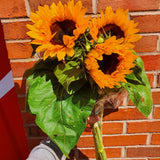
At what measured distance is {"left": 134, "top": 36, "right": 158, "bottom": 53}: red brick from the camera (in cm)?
82

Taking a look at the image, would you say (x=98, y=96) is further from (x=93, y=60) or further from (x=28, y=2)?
(x=28, y=2)

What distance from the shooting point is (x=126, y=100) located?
0.97m

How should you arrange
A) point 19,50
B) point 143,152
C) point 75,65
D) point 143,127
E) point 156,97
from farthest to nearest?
point 143,152, point 143,127, point 156,97, point 19,50, point 75,65

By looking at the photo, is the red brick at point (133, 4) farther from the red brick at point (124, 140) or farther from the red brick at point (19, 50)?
the red brick at point (124, 140)

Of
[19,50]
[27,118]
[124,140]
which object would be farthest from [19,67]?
[124,140]

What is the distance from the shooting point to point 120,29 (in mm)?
542

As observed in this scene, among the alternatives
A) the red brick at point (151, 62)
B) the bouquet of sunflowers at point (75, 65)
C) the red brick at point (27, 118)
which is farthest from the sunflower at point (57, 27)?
the red brick at point (27, 118)

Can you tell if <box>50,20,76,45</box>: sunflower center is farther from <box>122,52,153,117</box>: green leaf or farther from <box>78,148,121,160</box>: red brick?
<box>78,148,121,160</box>: red brick

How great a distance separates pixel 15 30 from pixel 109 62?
1.62 ft

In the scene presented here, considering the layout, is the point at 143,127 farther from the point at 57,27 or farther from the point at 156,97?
the point at 57,27

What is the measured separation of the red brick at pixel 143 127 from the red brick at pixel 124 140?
5 cm

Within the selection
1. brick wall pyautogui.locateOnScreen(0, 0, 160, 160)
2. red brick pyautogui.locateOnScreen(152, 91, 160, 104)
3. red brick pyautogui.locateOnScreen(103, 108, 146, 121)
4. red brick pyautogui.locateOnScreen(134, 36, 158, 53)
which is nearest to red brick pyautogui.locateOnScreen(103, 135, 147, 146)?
brick wall pyautogui.locateOnScreen(0, 0, 160, 160)

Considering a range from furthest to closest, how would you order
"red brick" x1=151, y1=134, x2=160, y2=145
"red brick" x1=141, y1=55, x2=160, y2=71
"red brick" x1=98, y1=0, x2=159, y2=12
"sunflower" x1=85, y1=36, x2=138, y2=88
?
"red brick" x1=151, y1=134, x2=160, y2=145
"red brick" x1=141, y1=55, x2=160, y2=71
"red brick" x1=98, y1=0, x2=159, y2=12
"sunflower" x1=85, y1=36, x2=138, y2=88

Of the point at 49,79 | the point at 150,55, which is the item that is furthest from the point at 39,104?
the point at 150,55
